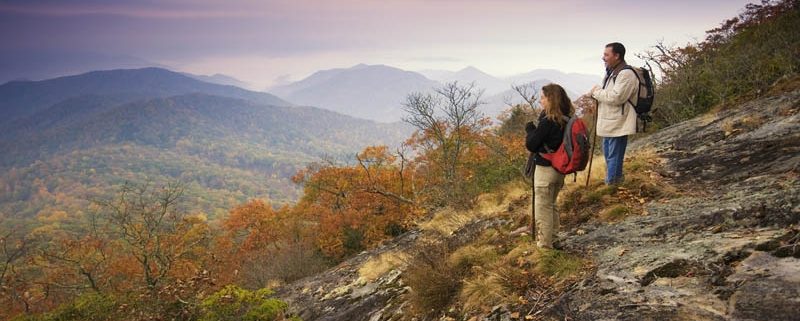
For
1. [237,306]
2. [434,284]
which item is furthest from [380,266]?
[434,284]

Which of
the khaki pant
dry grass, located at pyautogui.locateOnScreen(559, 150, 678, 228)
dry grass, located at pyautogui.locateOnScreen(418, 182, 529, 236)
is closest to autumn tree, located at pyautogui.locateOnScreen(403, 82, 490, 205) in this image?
dry grass, located at pyautogui.locateOnScreen(418, 182, 529, 236)

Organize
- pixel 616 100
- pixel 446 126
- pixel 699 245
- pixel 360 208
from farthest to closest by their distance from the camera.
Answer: pixel 360 208 < pixel 446 126 < pixel 616 100 < pixel 699 245

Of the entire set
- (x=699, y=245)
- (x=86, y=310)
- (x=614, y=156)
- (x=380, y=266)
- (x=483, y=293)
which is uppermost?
(x=614, y=156)

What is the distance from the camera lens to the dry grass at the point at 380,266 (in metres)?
8.68

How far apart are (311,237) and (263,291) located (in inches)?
1018

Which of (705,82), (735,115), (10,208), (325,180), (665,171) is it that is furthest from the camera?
(10,208)

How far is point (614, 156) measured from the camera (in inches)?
261

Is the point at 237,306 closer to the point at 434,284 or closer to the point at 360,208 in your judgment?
the point at 434,284

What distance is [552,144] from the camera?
16.3 ft

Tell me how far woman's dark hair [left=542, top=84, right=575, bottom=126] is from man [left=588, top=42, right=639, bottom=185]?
1559 mm

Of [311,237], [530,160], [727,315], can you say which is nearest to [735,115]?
[530,160]

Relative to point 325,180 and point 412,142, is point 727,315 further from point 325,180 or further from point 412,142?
point 325,180

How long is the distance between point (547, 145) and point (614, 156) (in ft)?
7.63

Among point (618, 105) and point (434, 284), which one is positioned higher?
point (618, 105)
